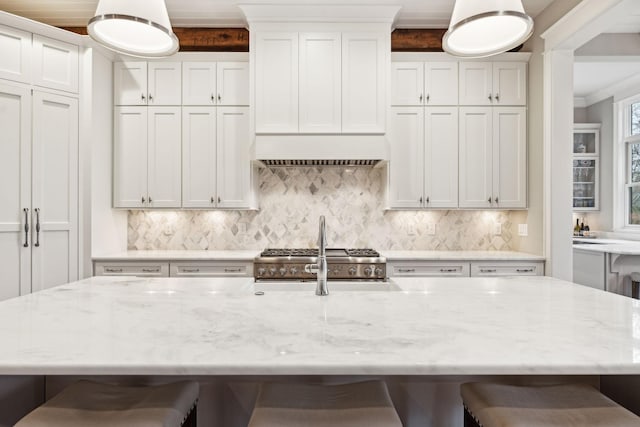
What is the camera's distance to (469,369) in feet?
2.85

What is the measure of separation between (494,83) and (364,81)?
1168mm

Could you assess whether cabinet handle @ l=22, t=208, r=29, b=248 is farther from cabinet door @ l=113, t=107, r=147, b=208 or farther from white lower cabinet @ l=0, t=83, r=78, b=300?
cabinet door @ l=113, t=107, r=147, b=208

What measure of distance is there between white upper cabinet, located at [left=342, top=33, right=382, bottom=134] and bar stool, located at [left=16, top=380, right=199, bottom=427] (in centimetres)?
255

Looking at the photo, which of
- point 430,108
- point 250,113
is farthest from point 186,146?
point 430,108

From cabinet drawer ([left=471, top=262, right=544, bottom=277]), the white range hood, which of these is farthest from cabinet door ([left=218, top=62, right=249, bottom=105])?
cabinet drawer ([left=471, top=262, right=544, bottom=277])

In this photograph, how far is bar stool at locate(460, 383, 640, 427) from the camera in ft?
3.39

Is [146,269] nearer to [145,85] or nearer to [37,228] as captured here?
[37,228]

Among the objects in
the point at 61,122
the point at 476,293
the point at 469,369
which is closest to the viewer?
the point at 469,369

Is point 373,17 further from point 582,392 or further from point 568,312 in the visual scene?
point 582,392

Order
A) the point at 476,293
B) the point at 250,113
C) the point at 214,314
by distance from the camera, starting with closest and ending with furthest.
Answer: the point at 214,314, the point at 476,293, the point at 250,113

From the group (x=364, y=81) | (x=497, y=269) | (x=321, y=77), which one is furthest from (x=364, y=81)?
(x=497, y=269)

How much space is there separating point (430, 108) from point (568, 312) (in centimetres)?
249

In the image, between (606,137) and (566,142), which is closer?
(566,142)

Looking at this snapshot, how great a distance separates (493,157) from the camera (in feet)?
11.4
